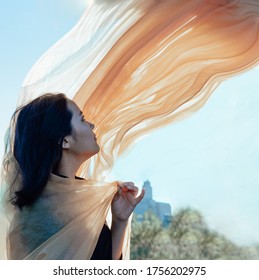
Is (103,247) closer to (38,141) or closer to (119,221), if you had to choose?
(119,221)

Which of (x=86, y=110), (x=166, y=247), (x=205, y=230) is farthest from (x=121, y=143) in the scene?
(x=166, y=247)

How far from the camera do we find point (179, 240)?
310cm

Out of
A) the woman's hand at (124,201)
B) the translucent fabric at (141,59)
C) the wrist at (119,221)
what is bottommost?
the wrist at (119,221)

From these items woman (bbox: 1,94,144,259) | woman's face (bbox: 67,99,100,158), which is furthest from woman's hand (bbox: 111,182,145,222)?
woman's face (bbox: 67,99,100,158)

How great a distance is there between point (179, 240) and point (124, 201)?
71.0 inches

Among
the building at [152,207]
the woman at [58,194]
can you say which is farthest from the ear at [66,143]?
the building at [152,207]

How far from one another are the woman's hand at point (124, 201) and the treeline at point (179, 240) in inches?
52.6

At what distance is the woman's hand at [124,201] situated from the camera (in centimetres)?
137

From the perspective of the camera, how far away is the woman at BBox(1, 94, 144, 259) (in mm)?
1315

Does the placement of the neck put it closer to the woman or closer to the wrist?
the woman

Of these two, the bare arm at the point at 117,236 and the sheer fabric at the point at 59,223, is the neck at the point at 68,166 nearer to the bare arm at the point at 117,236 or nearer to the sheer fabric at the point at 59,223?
the sheer fabric at the point at 59,223

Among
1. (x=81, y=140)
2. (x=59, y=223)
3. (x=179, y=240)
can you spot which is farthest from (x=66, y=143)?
(x=179, y=240)

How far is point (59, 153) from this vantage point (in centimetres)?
137
